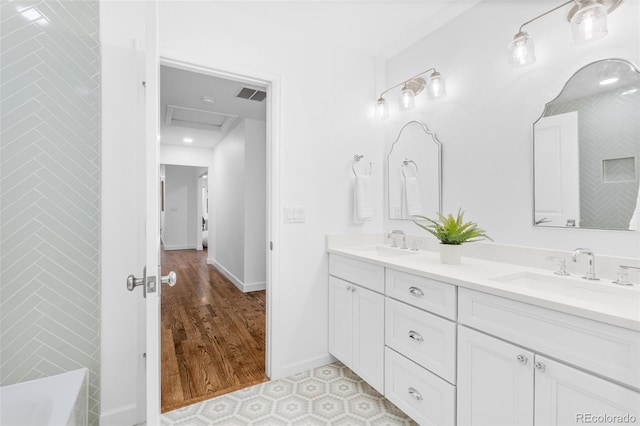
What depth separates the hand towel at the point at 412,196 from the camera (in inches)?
86.3

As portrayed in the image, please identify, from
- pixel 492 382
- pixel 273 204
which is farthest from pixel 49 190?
pixel 492 382

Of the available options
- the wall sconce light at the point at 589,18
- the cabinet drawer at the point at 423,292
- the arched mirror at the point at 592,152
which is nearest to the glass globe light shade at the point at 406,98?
the arched mirror at the point at 592,152

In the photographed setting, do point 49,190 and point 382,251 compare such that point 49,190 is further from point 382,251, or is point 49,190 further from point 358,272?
point 382,251

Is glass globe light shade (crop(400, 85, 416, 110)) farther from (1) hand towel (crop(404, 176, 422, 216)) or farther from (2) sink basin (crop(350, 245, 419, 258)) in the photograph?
(2) sink basin (crop(350, 245, 419, 258))

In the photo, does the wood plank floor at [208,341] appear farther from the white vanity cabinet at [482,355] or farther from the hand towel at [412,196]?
the hand towel at [412,196]

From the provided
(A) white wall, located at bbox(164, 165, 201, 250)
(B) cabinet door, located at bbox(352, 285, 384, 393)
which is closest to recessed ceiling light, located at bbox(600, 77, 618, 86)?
(B) cabinet door, located at bbox(352, 285, 384, 393)

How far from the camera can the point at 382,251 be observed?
2.23 metres

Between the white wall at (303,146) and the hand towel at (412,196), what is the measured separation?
1.31ft

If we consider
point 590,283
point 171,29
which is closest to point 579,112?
point 590,283

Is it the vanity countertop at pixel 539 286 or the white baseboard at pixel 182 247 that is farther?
the white baseboard at pixel 182 247

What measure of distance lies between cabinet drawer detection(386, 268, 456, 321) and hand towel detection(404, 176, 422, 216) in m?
0.68

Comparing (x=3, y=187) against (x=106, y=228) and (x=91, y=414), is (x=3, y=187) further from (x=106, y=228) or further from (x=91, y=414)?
(x=91, y=414)

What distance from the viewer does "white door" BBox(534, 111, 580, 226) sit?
4.73 feet

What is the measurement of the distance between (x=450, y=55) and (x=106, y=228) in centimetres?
227
